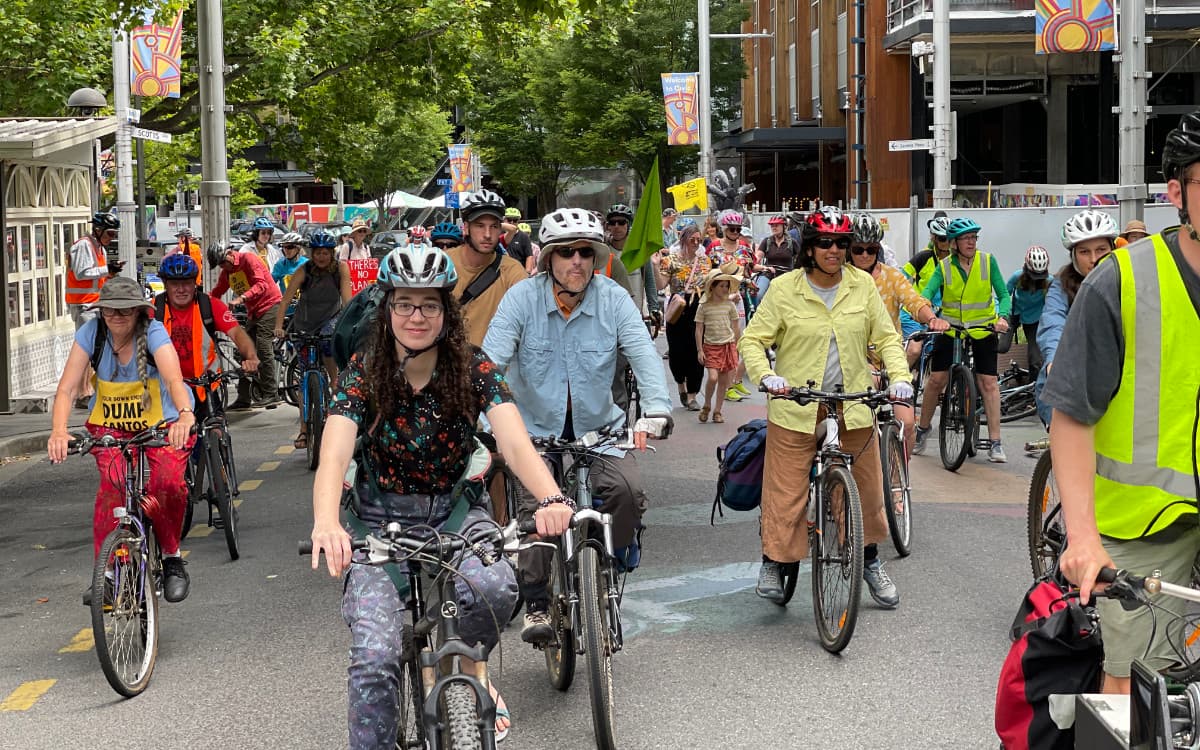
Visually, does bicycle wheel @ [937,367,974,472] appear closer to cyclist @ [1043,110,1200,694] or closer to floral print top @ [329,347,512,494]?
floral print top @ [329,347,512,494]

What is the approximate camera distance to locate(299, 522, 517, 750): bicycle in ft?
13.0

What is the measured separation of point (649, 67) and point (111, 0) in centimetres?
4170

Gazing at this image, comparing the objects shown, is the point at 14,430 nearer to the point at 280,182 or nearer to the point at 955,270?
the point at 955,270

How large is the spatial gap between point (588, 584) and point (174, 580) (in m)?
2.90

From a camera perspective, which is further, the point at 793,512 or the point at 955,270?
the point at 955,270

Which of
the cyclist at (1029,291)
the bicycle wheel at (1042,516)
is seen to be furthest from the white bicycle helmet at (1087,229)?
the cyclist at (1029,291)

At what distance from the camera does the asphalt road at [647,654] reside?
6.02 m

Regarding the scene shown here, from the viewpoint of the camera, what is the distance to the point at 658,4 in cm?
5569

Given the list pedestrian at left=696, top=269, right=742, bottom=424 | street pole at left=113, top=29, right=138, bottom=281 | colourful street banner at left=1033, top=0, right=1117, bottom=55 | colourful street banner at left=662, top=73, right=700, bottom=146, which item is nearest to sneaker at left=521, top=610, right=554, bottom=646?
pedestrian at left=696, top=269, right=742, bottom=424

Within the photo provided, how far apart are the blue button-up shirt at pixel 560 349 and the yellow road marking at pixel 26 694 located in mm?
2346

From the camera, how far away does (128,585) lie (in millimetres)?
6809

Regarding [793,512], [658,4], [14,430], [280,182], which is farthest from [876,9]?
[280,182]

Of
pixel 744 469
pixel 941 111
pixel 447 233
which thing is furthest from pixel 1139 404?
pixel 941 111

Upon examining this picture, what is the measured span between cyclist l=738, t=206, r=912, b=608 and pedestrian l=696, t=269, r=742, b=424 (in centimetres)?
770
